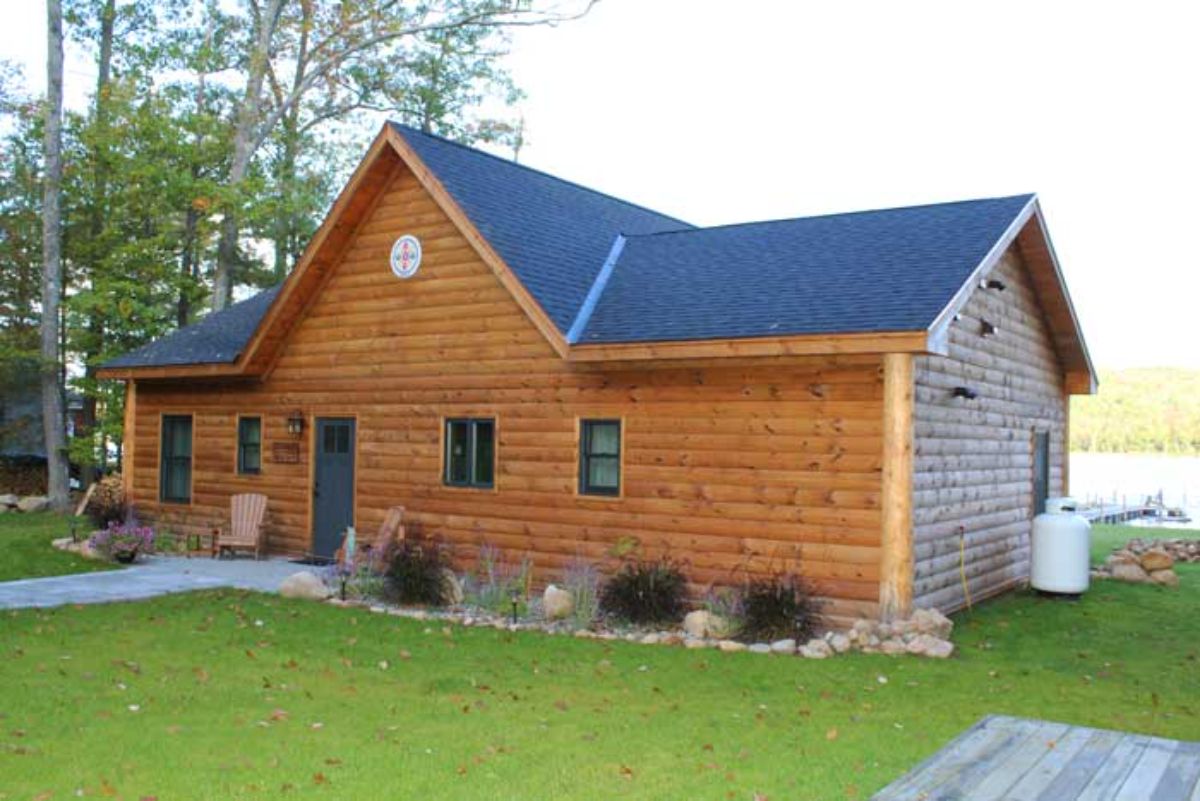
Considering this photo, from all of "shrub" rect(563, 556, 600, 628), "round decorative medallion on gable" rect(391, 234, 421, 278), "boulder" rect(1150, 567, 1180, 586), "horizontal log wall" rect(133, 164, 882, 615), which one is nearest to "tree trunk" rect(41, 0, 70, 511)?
"horizontal log wall" rect(133, 164, 882, 615)

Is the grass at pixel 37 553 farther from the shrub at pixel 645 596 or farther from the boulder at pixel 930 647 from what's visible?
the boulder at pixel 930 647

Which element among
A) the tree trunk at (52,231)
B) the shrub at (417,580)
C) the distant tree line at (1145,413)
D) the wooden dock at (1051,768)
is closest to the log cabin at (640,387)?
the shrub at (417,580)

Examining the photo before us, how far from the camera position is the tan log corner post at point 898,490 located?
10203mm

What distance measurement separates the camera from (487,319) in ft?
44.0

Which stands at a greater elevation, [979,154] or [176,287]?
[979,154]

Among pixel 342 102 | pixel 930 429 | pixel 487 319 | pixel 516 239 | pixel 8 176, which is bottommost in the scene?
pixel 930 429

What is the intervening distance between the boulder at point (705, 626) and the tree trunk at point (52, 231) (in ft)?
58.9

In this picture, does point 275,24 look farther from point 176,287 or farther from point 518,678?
point 518,678

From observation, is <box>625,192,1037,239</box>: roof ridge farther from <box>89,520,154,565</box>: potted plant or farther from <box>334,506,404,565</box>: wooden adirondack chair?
<box>89,520,154,565</box>: potted plant

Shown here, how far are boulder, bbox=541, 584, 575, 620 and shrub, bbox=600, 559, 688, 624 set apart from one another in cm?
34

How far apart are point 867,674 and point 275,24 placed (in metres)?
25.0

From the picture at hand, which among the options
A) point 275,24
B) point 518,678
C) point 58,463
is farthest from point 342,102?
point 518,678

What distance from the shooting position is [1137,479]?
5188 cm

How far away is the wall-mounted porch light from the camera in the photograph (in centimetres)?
1530
